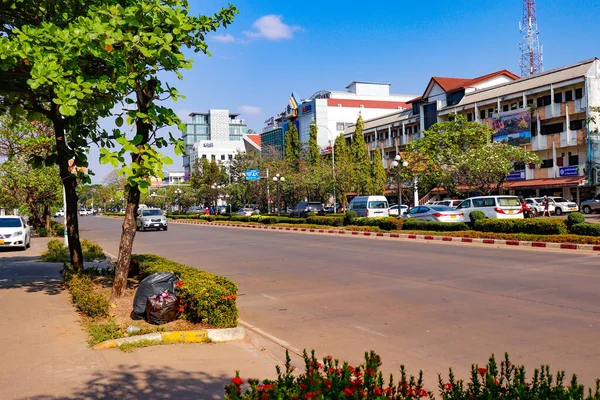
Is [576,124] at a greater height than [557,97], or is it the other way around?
[557,97]

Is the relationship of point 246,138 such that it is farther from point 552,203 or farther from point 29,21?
point 29,21

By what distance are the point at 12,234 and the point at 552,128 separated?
1642 inches

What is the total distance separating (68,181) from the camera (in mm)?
Result: 11031

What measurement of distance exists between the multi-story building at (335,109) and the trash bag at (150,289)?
68.5 m

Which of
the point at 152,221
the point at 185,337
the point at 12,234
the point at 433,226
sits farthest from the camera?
the point at 152,221

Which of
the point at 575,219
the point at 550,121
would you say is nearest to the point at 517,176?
the point at 550,121

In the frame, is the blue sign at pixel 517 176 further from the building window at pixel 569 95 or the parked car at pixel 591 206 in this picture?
the parked car at pixel 591 206

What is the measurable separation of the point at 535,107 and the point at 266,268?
3936cm

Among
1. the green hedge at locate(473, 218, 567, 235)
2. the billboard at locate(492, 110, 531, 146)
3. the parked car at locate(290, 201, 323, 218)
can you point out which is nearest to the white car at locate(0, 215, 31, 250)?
the green hedge at locate(473, 218, 567, 235)

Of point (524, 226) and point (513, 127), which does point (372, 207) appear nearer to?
point (524, 226)

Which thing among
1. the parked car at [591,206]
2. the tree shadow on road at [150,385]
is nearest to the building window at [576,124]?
the parked car at [591,206]

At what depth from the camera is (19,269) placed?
47.7 ft

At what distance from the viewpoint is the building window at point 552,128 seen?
4554 cm

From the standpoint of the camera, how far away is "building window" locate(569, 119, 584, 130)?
143 ft
